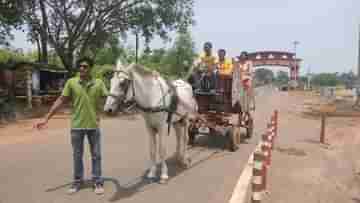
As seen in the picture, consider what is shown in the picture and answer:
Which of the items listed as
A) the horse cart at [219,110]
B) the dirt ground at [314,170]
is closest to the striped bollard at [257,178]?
the dirt ground at [314,170]

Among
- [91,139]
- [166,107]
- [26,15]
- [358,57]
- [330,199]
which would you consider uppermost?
[26,15]

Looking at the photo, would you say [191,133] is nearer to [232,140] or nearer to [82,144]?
[232,140]

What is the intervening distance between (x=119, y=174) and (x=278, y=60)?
2745 inches

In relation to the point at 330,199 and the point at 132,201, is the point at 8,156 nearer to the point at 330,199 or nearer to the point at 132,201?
the point at 132,201

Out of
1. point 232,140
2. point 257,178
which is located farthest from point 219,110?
point 257,178

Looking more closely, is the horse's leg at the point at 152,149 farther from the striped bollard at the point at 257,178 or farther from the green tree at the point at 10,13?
the green tree at the point at 10,13

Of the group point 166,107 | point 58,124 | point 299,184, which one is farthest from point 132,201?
point 58,124

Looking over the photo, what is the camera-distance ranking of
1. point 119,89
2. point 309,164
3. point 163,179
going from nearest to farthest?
point 119,89, point 163,179, point 309,164

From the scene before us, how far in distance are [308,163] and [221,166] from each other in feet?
7.54

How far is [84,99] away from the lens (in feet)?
16.3

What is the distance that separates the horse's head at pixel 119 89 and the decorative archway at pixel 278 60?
220ft

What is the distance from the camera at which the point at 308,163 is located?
7789 millimetres

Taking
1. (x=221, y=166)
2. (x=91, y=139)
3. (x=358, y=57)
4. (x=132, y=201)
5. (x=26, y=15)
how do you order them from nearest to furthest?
(x=132, y=201) → (x=91, y=139) → (x=221, y=166) → (x=26, y=15) → (x=358, y=57)

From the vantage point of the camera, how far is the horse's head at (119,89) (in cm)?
463
